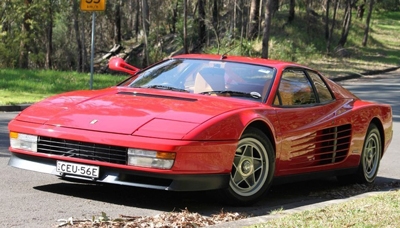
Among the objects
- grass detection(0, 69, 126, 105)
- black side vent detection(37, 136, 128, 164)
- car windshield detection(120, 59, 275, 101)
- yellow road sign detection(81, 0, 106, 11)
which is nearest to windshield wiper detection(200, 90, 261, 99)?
car windshield detection(120, 59, 275, 101)

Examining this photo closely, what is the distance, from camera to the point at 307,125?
7.94 metres

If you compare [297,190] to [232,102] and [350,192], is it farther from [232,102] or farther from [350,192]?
[232,102]

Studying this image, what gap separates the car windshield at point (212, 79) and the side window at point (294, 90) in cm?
16

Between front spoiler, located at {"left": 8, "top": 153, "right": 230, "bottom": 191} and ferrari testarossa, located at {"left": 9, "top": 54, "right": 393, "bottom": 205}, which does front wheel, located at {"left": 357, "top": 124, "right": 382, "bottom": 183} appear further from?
front spoiler, located at {"left": 8, "top": 153, "right": 230, "bottom": 191}

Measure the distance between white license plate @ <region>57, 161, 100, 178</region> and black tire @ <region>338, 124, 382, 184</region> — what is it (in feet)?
11.4

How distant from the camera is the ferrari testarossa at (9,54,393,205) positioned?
21.5 ft

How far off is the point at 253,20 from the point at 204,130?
35.0 metres

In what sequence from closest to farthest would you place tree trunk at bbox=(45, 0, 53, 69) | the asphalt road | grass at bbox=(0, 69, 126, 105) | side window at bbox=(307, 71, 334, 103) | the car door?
the asphalt road
the car door
side window at bbox=(307, 71, 334, 103)
grass at bbox=(0, 69, 126, 105)
tree trunk at bbox=(45, 0, 53, 69)

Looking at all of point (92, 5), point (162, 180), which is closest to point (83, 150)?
point (162, 180)

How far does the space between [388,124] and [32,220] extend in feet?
16.6

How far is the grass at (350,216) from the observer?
5801mm

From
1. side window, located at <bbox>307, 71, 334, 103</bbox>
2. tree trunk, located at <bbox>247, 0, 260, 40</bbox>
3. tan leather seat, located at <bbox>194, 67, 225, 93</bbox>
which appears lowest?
tree trunk, located at <bbox>247, 0, 260, 40</bbox>

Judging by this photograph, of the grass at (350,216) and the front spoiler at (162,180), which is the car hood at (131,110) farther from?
the grass at (350,216)

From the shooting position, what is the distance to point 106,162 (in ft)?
21.7
